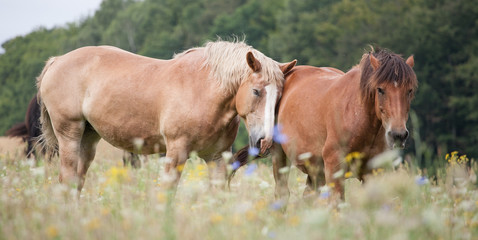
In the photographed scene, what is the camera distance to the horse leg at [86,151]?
24.0 feet

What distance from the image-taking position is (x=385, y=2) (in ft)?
118

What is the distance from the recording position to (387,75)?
5074mm

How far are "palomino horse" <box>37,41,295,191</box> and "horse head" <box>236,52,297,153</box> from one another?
1cm

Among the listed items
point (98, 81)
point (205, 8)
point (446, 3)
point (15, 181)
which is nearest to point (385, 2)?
point (446, 3)

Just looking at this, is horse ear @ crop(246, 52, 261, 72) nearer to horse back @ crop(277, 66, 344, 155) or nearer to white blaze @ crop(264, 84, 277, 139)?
white blaze @ crop(264, 84, 277, 139)

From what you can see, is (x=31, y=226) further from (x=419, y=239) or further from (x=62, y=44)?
(x=62, y=44)

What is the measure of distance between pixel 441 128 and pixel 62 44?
1770 inches

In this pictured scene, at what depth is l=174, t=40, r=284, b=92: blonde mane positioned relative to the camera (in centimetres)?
600

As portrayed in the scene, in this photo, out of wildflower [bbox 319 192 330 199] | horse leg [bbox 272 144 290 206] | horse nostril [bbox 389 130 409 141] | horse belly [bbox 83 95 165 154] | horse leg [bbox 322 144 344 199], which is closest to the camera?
wildflower [bbox 319 192 330 199]

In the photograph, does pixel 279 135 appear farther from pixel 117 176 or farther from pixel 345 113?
pixel 117 176

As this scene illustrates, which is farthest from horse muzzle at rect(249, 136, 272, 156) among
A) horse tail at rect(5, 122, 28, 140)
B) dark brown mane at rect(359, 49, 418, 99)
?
horse tail at rect(5, 122, 28, 140)

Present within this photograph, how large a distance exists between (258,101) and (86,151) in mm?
2797

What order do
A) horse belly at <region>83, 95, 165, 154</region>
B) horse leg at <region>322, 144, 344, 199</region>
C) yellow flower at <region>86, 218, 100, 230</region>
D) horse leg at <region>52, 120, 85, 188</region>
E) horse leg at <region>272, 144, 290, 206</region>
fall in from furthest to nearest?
horse leg at <region>52, 120, 85, 188</region>
horse leg at <region>272, 144, 290, 206</region>
horse belly at <region>83, 95, 165, 154</region>
horse leg at <region>322, 144, 344, 199</region>
yellow flower at <region>86, 218, 100, 230</region>

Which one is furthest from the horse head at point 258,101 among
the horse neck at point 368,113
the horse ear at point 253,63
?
the horse neck at point 368,113
